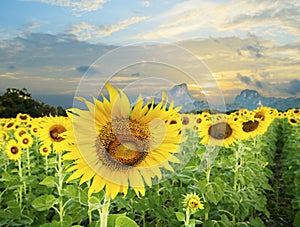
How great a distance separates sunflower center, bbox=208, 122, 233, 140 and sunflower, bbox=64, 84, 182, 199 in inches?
135

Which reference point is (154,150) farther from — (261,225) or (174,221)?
(261,225)

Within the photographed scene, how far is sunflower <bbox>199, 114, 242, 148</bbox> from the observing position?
211 inches

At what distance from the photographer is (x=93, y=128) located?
6.33 ft

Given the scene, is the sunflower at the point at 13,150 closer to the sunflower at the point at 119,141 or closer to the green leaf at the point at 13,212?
the green leaf at the point at 13,212

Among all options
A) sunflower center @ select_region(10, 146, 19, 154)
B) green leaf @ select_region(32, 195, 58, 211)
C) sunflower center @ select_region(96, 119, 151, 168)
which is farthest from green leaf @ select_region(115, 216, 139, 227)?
sunflower center @ select_region(10, 146, 19, 154)

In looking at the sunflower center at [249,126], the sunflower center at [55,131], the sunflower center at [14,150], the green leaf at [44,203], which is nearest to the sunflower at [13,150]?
the sunflower center at [14,150]

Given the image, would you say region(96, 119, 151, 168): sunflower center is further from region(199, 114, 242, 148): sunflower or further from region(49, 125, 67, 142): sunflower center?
region(199, 114, 242, 148): sunflower

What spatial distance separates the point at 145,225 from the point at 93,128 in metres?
3.89

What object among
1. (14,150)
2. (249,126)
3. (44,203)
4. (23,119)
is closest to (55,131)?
(44,203)

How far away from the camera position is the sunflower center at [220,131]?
17.6 feet

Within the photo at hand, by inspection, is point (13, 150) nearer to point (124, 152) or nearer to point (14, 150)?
point (14, 150)

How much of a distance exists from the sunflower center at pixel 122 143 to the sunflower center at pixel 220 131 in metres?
3.51

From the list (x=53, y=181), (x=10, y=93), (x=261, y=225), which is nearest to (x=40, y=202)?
(x=53, y=181)

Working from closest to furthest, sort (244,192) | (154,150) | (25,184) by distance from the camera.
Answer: (154,150) → (244,192) → (25,184)
